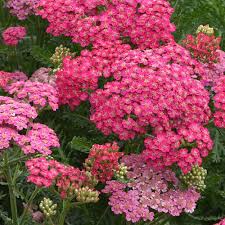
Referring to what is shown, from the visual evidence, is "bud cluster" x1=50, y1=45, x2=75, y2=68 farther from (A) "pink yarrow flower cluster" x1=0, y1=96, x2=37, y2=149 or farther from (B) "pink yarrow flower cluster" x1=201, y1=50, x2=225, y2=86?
(B) "pink yarrow flower cluster" x1=201, y1=50, x2=225, y2=86

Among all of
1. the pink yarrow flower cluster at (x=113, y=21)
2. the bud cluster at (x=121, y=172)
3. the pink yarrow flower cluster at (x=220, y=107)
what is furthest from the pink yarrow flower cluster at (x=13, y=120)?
the pink yarrow flower cluster at (x=220, y=107)

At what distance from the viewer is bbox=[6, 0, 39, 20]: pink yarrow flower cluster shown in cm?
443

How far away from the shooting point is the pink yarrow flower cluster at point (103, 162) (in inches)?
123

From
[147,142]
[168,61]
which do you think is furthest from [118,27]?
[147,142]

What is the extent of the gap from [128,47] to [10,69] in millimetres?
1239

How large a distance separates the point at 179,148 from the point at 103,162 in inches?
17.7

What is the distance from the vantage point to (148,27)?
377cm

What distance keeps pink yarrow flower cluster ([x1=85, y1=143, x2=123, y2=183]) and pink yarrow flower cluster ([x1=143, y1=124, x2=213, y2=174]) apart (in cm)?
19

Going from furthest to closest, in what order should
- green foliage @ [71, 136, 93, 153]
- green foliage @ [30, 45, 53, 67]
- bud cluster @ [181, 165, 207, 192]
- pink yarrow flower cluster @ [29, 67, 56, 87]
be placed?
1. green foliage @ [30, 45, 53, 67]
2. pink yarrow flower cluster @ [29, 67, 56, 87]
3. green foliage @ [71, 136, 93, 153]
4. bud cluster @ [181, 165, 207, 192]

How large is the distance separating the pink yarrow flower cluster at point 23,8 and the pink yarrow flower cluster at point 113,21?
16.4 inches

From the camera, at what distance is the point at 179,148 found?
3.31 metres

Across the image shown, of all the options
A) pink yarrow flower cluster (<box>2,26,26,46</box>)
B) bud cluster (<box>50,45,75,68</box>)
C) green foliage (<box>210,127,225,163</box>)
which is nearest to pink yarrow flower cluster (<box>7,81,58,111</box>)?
bud cluster (<box>50,45,75,68</box>)

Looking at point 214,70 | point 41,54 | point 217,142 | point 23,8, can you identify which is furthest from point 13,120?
point 23,8

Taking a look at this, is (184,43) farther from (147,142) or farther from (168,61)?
(147,142)
